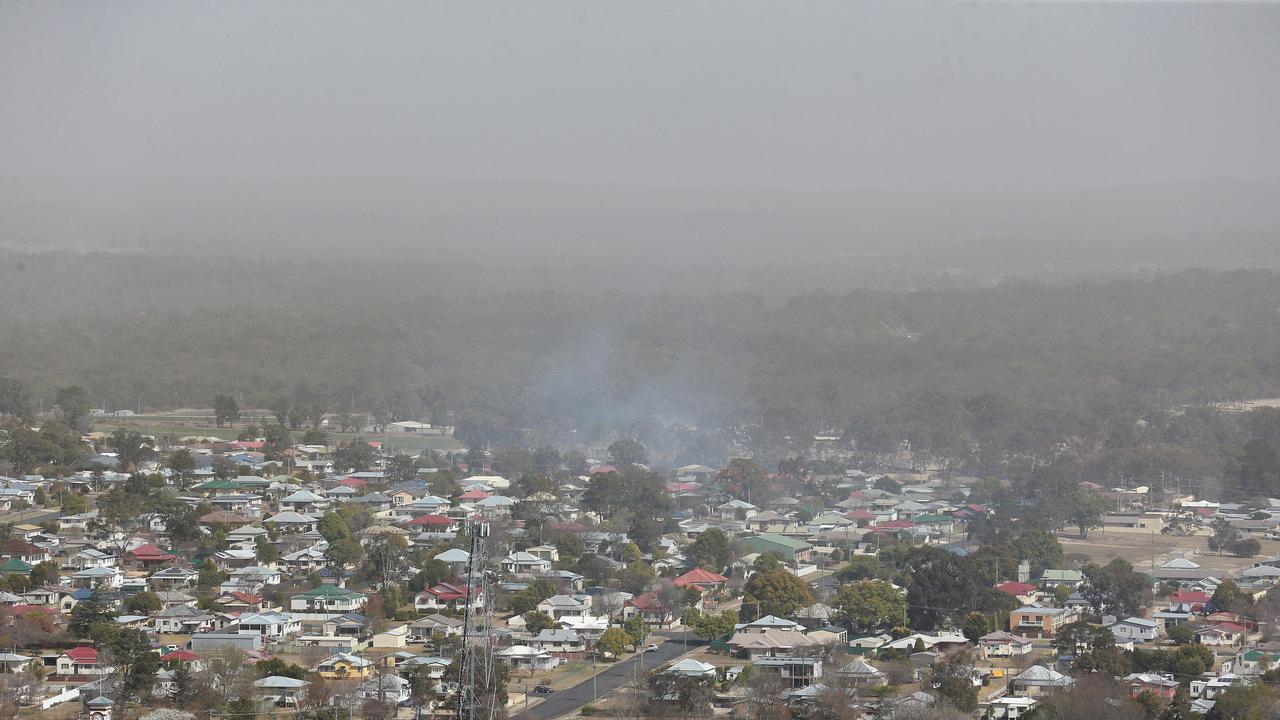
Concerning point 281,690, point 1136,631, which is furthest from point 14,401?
point 1136,631

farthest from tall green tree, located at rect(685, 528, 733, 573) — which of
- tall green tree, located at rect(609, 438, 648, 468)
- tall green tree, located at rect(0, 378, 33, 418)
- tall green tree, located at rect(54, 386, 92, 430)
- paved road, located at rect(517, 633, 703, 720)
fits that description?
tall green tree, located at rect(0, 378, 33, 418)

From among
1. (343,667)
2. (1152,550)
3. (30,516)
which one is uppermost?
(30,516)

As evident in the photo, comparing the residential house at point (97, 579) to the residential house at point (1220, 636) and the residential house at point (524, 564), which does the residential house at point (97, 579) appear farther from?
the residential house at point (1220, 636)

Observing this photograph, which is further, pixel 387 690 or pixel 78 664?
pixel 78 664

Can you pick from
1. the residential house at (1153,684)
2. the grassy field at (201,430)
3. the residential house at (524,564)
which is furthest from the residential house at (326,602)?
the grassy field at (201,430)

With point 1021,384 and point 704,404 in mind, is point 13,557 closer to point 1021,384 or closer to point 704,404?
point 704,404

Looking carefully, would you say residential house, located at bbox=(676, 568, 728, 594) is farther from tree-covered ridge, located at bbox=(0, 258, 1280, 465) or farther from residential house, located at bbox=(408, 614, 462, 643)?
tree-covered ridge, located at bbox=(0, 258, 1280, 465)

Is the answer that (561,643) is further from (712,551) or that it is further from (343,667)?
(712,551)
